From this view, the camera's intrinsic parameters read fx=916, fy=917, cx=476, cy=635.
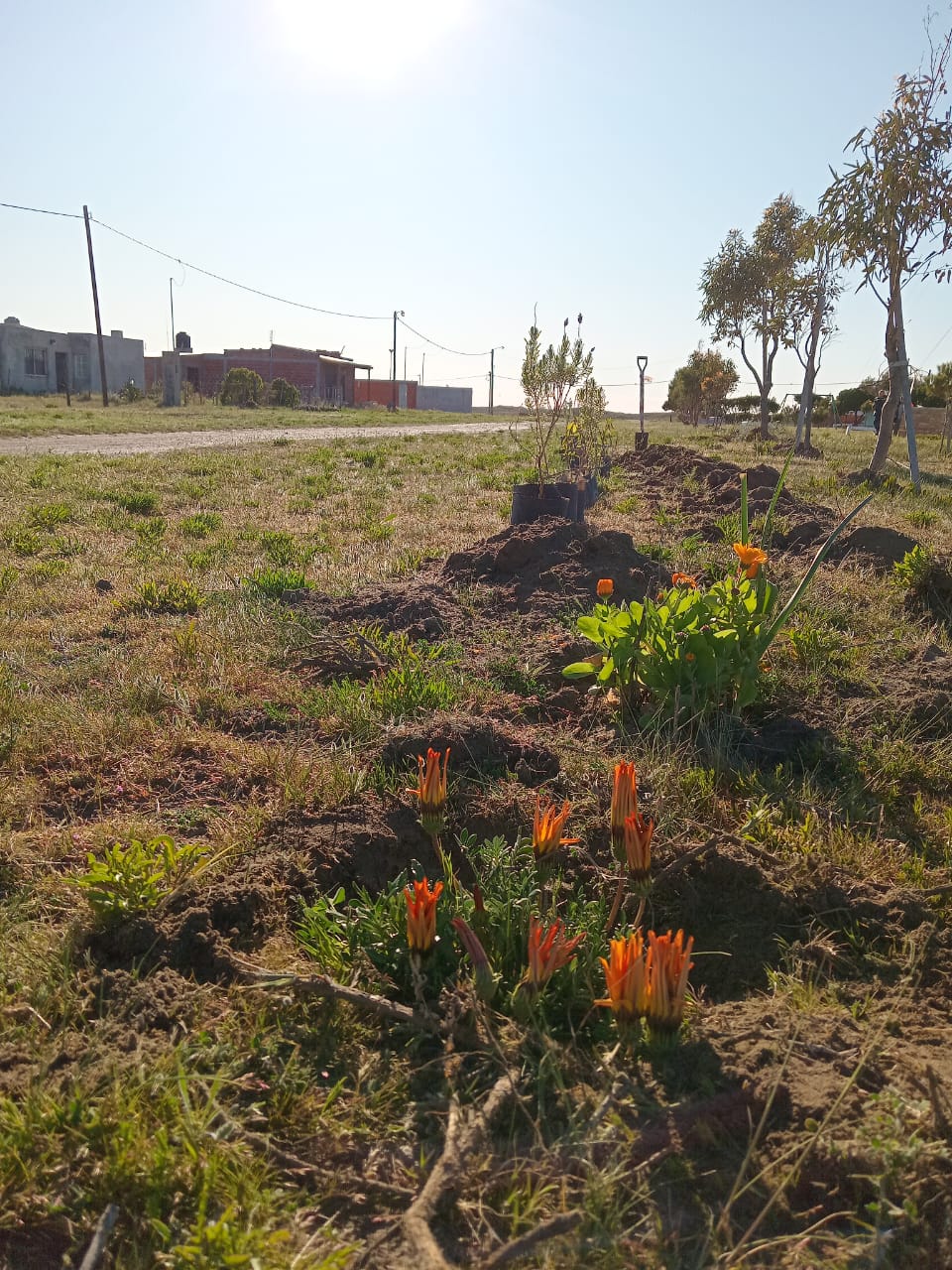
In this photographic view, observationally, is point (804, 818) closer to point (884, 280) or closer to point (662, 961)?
point (662, 961)

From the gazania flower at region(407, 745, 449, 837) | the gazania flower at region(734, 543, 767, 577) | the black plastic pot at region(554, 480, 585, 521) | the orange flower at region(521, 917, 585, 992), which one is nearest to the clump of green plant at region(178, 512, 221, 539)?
the black plastic pot at region(554, 480, 585, 521)

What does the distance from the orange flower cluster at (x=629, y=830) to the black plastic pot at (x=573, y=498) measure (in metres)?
5.55

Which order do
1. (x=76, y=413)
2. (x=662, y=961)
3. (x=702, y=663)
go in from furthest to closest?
(x=76, y=413), (x=702, y=663), (x=662, y=961)

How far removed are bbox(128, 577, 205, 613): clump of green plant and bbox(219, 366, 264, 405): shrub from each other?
37294 millimetres

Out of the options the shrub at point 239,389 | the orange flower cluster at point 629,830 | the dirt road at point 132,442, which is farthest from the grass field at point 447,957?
the shrub at point 239,389

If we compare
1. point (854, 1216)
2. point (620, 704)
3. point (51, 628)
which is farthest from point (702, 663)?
point (51, 628)

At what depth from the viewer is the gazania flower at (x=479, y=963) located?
71.2 inches

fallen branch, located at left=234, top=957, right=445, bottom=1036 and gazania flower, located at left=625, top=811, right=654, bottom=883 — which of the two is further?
gazania flower, located at left=625, top=811, right=654, bottom=883

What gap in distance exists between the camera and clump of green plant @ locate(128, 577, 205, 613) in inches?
199

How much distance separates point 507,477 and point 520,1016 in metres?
10.3

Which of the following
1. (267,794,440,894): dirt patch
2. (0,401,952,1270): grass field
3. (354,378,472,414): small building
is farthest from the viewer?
(354,378,472,414): small building

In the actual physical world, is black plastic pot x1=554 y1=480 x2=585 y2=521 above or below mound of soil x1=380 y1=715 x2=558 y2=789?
above

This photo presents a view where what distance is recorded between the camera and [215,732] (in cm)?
337

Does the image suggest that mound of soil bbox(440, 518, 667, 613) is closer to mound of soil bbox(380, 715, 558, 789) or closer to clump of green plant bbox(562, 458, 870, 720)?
clump of green plant bbox(562, 458, 870, 720)
